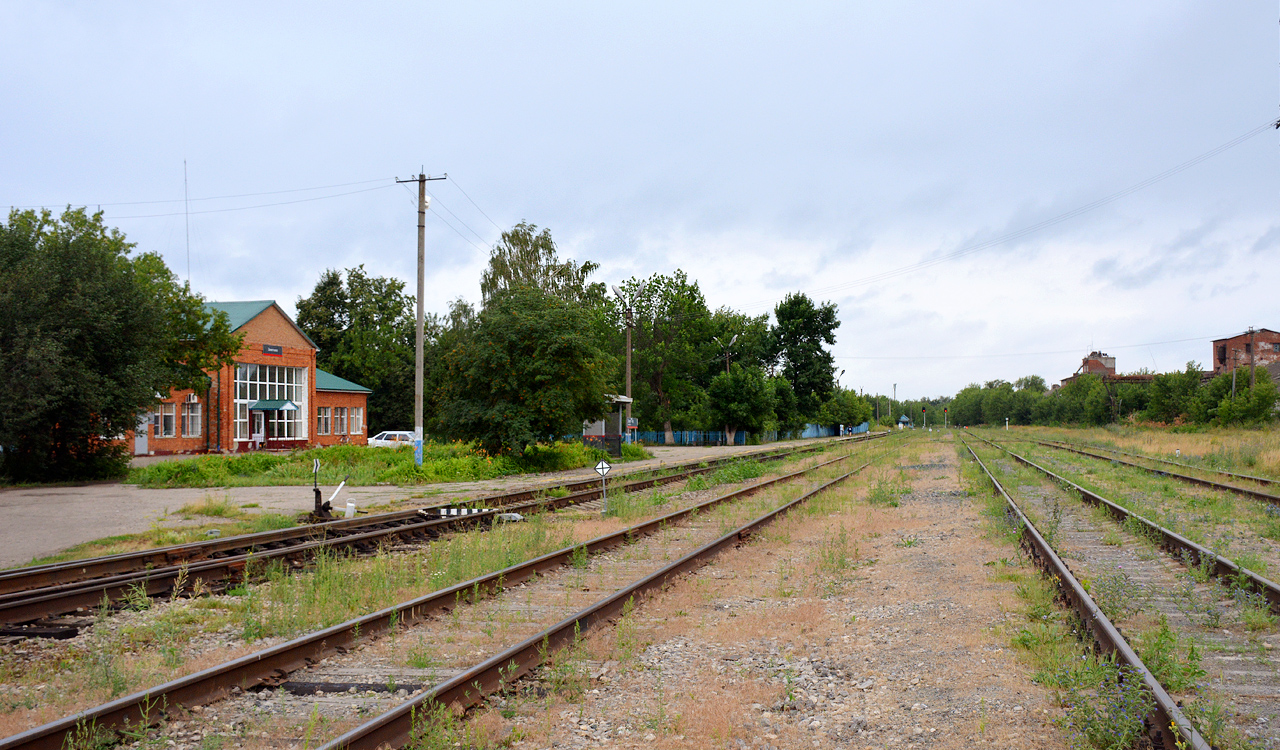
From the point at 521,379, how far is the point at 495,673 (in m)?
22.1

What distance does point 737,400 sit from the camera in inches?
2510

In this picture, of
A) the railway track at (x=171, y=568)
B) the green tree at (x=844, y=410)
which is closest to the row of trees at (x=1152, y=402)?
the green tree at (x=844, y=410)

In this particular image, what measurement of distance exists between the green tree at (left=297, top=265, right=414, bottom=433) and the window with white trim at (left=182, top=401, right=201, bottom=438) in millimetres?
24483

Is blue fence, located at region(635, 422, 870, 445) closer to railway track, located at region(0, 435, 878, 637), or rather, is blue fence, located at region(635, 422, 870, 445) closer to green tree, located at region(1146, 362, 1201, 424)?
green tree, located at region(1146, 362, 1201, 424)

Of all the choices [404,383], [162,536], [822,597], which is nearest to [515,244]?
[404,383]

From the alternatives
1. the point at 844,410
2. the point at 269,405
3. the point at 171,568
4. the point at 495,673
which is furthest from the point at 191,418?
the point at 844,410

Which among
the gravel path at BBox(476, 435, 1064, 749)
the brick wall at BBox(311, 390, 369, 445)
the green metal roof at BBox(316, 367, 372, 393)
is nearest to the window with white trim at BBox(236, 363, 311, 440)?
the brick wall at BBox(311, 390, 369, 445)

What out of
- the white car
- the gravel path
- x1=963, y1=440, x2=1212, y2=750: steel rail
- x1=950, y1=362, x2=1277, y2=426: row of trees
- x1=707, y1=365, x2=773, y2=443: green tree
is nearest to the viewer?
x1=963, y1=440, x2=1212, y2=750: steel rail

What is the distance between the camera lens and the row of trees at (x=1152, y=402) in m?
52.5

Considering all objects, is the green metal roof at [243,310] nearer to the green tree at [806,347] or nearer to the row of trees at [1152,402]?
the green tree at [806,347]

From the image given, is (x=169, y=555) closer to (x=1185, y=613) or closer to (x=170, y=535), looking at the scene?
(x=170, y=535)

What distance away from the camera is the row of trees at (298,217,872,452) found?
91.0ft

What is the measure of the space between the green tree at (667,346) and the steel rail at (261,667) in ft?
188

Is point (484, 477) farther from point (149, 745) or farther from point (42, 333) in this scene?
point (149, 745)
